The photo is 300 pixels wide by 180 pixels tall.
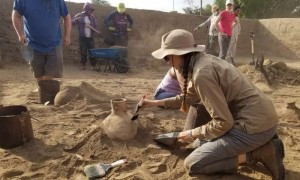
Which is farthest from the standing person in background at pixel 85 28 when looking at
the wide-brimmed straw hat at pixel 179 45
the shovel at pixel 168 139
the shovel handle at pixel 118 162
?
the wide-brimmed straw hat at pixel 179 45

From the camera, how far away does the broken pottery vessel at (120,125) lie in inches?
136

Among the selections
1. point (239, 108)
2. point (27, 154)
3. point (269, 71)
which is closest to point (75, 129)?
point (27, 154)

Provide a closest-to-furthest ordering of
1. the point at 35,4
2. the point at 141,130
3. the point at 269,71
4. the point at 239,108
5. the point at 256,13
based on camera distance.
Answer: the point at 239,108 < the point at 141,130 < the point at 35,4 < the point at 269,71 < the point at 256,13

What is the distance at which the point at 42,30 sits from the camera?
15.4ft

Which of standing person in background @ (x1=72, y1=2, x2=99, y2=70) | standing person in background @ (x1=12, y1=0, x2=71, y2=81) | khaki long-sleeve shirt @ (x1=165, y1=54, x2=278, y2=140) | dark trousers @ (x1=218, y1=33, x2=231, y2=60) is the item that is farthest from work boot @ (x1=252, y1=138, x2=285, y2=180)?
standing person in background @ (x1=72, y1=2, x2=99, y2=70)

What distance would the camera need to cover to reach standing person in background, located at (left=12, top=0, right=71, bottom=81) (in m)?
4.54

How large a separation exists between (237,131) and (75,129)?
200cm

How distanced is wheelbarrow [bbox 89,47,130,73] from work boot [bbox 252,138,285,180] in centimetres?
676

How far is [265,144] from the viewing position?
107 inches

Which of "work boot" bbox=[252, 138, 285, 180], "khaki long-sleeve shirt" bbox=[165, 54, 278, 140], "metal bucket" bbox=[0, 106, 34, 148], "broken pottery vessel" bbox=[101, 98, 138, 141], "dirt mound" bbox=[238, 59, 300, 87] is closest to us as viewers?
"khaki long-sleeve shirt" bbox=[165, 54, 278, 140]

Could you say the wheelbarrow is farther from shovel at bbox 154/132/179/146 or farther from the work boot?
the work boot

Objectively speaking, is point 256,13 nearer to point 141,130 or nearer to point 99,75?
point 99,75

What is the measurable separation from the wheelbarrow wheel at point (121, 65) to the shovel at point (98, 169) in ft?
21.4

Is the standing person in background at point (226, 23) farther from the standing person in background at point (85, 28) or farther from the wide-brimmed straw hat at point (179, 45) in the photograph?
the wide-brimmed straw hat at point (179, 45)
